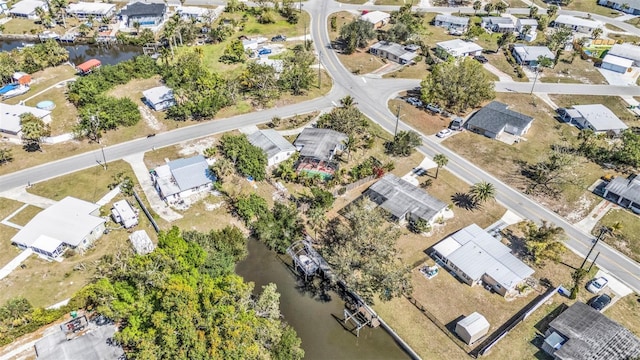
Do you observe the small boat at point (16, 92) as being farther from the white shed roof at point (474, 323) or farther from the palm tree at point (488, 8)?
the palm tree at point (488, 8)

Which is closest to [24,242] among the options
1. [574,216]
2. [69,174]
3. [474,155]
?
[69,174]

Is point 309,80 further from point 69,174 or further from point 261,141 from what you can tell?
point 69,174

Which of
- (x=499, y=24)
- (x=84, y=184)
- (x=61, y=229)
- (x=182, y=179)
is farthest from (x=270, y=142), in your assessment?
(x=499, y=24)

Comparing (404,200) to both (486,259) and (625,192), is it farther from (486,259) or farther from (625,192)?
(625,192)

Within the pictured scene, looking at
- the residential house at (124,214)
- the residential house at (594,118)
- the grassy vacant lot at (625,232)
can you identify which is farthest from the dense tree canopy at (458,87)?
the residential house at (124,214)

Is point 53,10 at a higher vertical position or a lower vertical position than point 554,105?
higher

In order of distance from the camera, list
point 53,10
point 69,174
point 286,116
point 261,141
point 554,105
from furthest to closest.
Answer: point 53,10 < point 554,105 < point 286,116 < point 261,141 < point 69,174

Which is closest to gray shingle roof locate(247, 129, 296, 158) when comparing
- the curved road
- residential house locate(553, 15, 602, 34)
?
the curved road

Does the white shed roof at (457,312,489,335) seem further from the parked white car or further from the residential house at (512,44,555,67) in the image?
the residential house at (512,44,555,67)
